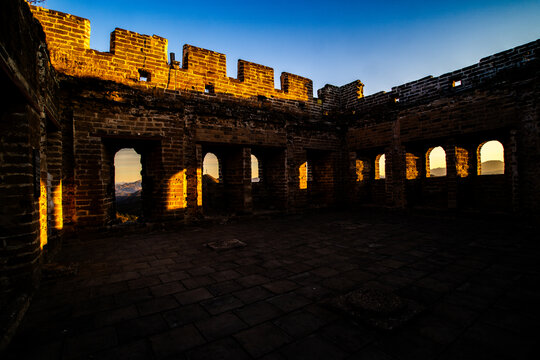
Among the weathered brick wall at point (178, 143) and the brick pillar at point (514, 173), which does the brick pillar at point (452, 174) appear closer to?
the brick pillar at point (514, 173)

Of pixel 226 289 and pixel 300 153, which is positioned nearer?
pixel 226 289

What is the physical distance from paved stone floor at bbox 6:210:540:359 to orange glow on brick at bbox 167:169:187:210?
6.50 ft

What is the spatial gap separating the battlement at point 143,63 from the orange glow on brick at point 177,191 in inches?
119

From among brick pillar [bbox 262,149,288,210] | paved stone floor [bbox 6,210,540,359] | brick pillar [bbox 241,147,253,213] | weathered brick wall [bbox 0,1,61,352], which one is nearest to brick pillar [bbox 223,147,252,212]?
brick pillar [bbox 241,147,253,213]

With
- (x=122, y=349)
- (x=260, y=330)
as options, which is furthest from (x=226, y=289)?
(x=122, y=349)

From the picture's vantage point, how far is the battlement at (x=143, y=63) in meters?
6.62

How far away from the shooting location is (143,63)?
7.68m

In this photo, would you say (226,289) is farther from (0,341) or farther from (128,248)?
(128,248)

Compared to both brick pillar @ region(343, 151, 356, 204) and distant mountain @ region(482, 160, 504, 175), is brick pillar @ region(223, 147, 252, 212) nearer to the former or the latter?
brick pillar @ region(343, 151, 356, 204)

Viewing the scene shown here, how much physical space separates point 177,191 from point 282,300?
547 centimetres

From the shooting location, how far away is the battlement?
6625 millimetres

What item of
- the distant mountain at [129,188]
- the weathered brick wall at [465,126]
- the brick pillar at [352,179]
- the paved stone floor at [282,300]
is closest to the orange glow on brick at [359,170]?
the weathered brick wall at [465,126]

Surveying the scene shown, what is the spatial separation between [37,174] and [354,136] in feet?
33.9

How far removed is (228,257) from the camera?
→ 4.47m
